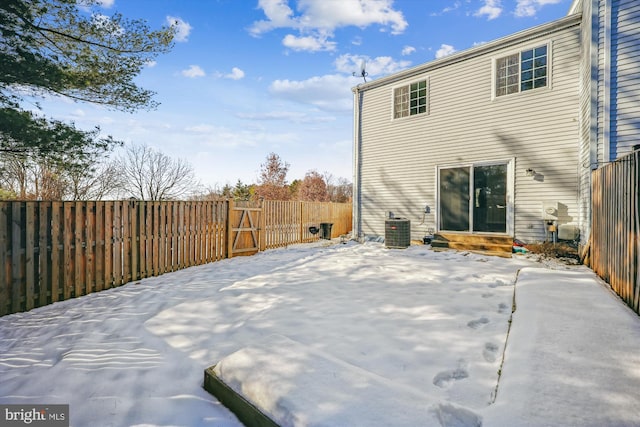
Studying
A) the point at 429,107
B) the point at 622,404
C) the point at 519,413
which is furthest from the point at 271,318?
the point at 429,107

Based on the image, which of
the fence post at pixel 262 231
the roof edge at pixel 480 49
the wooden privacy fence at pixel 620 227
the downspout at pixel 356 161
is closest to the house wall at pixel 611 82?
the roof edge at pixel 480 49

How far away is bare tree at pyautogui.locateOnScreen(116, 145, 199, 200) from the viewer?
15.5m

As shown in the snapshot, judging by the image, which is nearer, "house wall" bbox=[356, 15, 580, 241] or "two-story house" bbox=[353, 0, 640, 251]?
"two-story house" bbox=[353, 0, 640, 251]

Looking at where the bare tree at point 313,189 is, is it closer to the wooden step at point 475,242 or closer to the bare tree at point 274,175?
the bare tree at point 274,175

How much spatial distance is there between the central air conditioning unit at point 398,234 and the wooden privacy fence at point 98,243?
13.2ft

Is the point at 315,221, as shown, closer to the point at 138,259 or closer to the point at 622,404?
the point at 138,259

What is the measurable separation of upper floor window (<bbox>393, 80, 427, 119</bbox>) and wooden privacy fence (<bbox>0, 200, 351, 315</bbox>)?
578 centimetres

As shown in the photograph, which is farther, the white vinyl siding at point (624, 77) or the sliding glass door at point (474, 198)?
the sliding glass door at point (474, 198)

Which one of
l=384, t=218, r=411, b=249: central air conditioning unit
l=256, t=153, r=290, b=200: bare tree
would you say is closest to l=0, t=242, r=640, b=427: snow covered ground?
l=384, t=218, r=411, b=249: central air conditioning unit

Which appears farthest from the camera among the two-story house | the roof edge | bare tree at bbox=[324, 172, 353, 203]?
bare tree at bbox=[324, 172, 353, 203]

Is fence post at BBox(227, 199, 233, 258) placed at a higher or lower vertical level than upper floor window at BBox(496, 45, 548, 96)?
lower

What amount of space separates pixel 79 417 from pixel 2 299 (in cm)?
269

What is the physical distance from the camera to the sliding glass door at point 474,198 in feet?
24.4

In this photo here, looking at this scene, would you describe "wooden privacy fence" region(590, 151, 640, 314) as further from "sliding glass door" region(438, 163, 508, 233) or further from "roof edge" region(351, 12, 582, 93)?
"roof edge" region(351, 12, 582, 93)
